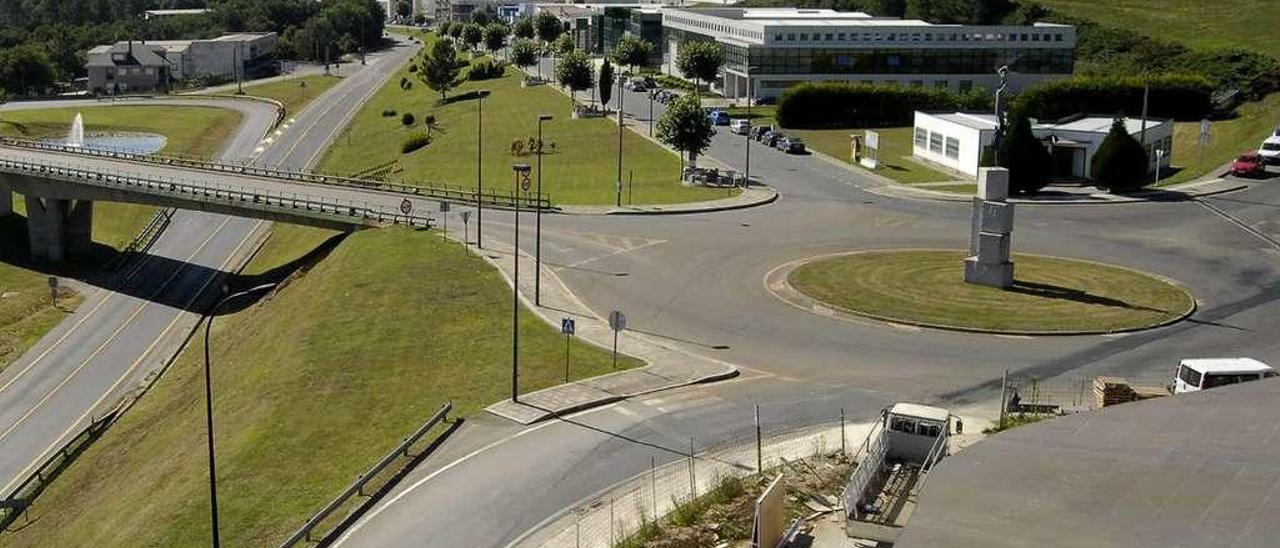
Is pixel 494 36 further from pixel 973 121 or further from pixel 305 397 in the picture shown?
pixel 305 397

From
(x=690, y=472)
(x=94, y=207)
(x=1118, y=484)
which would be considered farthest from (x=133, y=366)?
(x=1118, y=484)

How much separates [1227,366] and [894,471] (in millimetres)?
13990

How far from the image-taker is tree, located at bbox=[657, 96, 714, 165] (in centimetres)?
8900

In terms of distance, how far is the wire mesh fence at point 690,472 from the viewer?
32500 mm

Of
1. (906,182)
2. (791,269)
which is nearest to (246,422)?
(791,269)

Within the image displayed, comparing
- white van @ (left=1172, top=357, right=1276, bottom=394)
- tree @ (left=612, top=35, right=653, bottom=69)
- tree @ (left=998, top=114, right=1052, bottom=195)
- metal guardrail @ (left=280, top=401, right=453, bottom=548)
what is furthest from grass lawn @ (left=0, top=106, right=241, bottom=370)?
white van @ (left=1172, top=357, right=1276, bottom=394)

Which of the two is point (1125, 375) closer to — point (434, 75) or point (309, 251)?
point (309, 251)

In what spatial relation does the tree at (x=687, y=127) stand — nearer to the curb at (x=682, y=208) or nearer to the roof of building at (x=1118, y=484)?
the curb at (x=682, y=208)

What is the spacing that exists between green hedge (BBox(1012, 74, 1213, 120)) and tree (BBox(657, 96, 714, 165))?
39140 mm

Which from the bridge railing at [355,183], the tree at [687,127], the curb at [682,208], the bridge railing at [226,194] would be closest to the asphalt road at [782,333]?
the curb at [682,208]

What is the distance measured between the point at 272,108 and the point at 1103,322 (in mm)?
142041

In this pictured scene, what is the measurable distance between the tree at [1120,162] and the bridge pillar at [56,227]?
72.1 metres

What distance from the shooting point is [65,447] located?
5697cm

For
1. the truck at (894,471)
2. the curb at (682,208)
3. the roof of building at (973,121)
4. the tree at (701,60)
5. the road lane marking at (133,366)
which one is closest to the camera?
the truck at (894,471)
